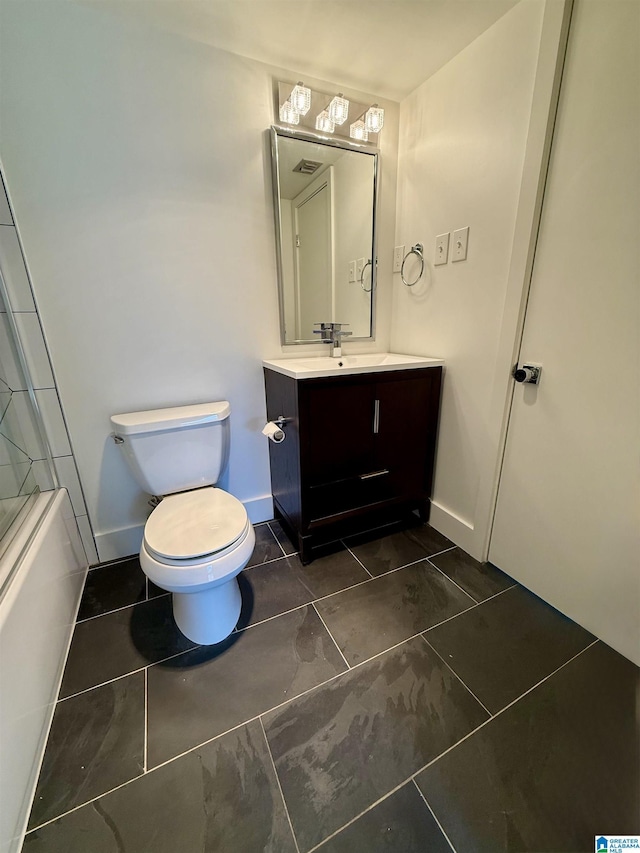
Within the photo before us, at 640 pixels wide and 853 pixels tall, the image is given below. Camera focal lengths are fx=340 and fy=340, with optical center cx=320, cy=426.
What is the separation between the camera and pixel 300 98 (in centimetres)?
142

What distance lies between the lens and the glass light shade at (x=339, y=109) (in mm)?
1471

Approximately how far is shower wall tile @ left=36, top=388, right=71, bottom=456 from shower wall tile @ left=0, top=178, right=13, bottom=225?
1.96 ft

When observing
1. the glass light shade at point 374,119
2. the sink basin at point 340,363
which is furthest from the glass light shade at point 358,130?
the sink basin at point 340,363

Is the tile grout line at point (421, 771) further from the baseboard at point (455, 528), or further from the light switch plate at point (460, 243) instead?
the light switch plate at point (460, 243)

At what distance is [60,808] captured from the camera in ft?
2.66

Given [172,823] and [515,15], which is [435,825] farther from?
[515,15]

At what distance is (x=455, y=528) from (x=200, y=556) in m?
1.23

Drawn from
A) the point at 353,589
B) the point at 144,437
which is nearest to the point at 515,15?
the point at 144,437

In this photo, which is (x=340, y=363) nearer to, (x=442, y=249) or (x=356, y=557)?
(x=442, y=249)

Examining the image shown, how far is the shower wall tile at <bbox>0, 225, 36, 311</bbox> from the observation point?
120 cm

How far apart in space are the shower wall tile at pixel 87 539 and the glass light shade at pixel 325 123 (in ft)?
6.77

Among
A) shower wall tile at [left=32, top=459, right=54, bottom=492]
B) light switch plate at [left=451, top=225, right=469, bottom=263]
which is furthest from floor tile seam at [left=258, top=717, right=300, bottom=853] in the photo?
light switch plate at [left=451, top=225, right=469, bottom=263]

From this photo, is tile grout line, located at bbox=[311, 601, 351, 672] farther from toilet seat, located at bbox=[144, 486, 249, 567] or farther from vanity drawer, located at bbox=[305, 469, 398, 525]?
toilet seat, located at bbox=[144, 486, 249, 567]

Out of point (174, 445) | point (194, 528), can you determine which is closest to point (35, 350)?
point (174, 445)
